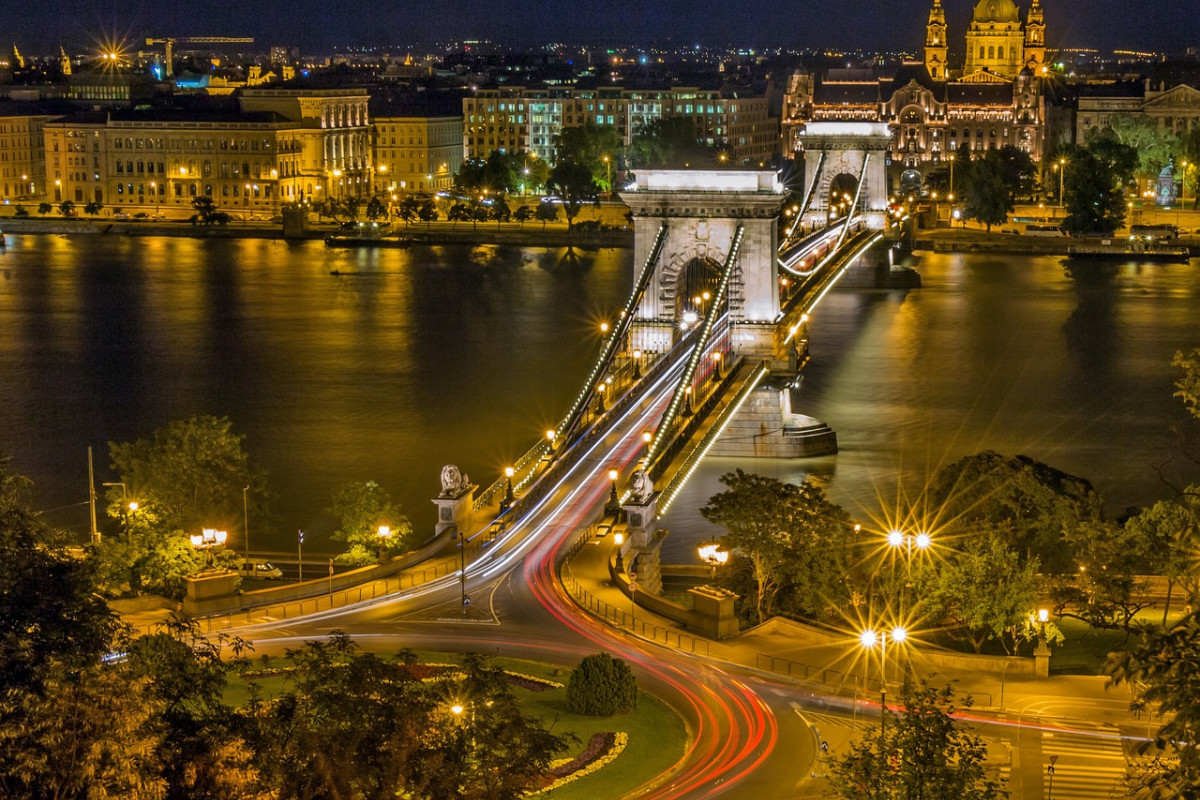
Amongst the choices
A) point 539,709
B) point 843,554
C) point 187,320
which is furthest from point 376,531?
point 187,320

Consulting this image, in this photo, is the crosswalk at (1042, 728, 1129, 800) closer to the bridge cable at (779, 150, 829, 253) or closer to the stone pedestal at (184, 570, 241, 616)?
the stone pedestal at (184, 570, 241, 616)

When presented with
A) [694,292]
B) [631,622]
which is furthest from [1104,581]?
[694,292]

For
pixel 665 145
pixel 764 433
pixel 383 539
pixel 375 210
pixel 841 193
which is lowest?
pixel 764 433

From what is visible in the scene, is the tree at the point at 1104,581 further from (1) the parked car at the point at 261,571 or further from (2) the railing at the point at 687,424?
(1) the parked car at the point at 261,571

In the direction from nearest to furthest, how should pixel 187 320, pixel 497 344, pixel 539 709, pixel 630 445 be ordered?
1. pixel 539 709
2. pixel 630 445
3. pixel 497 344
4. pixel 187 320

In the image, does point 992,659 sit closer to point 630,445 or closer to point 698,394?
point 630,445

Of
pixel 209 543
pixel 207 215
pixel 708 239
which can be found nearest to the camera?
pixel 209 543

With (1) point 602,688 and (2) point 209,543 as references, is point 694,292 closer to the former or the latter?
(2) point 209,543
